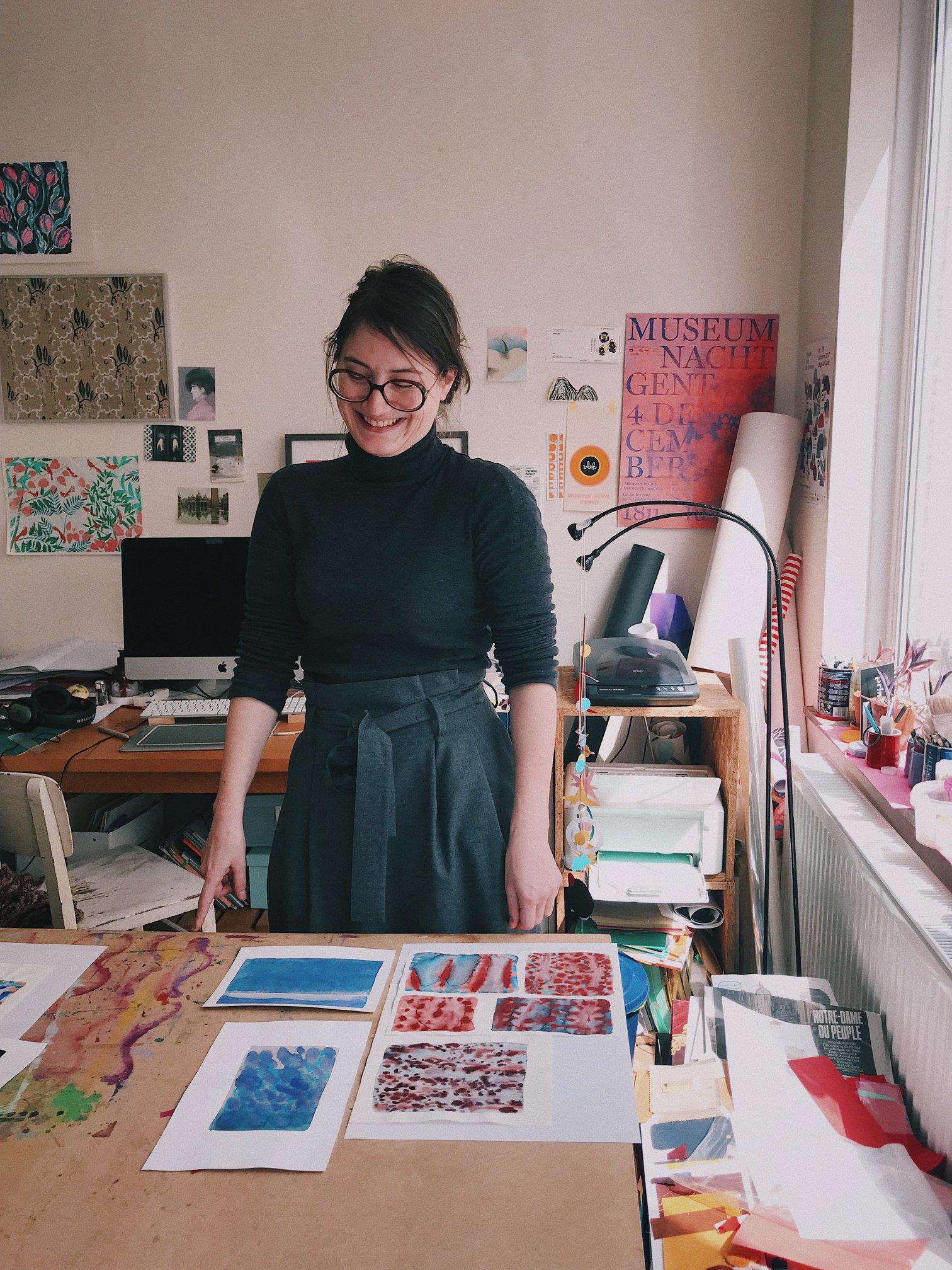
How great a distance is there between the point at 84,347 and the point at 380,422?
1.79 meters

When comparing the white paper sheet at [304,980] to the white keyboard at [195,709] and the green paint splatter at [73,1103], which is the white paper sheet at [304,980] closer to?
the green paint splatter at [73,1103]

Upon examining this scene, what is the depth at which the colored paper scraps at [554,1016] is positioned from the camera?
97cm

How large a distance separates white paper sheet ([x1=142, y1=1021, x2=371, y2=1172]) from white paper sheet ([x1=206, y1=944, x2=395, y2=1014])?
3 centimetres

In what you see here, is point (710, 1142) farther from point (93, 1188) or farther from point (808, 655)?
point (808, 655)

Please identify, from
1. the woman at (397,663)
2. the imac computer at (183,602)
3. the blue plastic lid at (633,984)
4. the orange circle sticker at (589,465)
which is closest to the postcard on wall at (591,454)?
the orange circle sticker at (589,465)

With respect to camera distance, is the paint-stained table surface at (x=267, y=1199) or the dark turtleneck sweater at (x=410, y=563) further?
the dark turtleneck sweater at (x=410, y=563)

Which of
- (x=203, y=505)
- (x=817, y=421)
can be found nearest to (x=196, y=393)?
(x=203, y=505)

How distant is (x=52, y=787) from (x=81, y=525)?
1.21 meters

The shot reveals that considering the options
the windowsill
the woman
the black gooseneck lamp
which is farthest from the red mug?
the woman

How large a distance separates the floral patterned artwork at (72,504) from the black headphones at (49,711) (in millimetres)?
549

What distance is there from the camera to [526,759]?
1.24 m

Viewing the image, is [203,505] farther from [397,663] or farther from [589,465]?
[397,663]

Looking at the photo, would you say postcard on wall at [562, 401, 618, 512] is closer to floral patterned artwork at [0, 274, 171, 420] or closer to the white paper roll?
the white paper roll

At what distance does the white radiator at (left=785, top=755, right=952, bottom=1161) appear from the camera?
1.27 m
